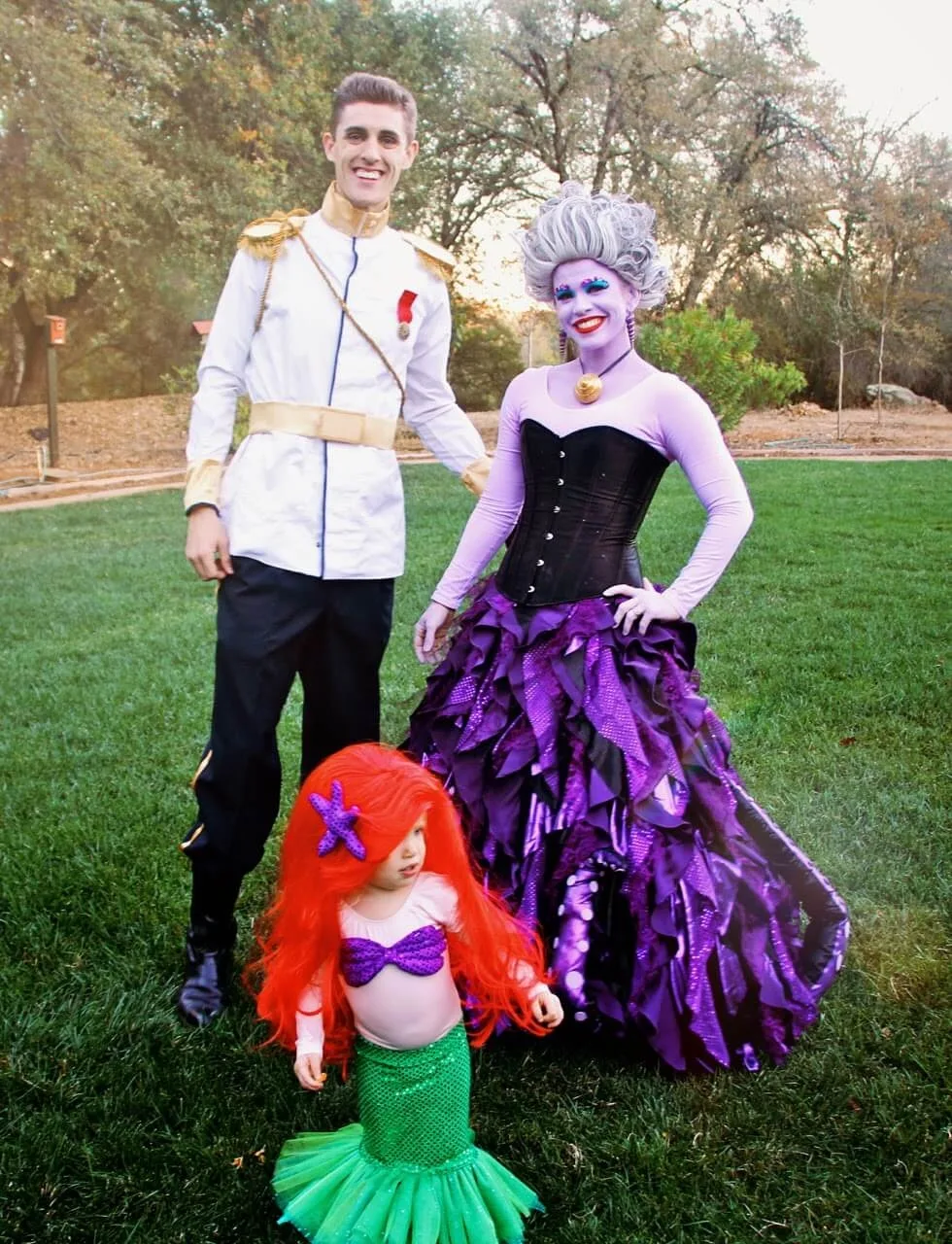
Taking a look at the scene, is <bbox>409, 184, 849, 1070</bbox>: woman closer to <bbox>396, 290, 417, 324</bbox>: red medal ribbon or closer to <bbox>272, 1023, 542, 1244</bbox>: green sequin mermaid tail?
<bbox>396, 290, 417, 324</bbox>: red medal ribbon

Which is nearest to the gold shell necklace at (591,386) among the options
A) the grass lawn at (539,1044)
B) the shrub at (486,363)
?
the grass lawn at (539,1044)

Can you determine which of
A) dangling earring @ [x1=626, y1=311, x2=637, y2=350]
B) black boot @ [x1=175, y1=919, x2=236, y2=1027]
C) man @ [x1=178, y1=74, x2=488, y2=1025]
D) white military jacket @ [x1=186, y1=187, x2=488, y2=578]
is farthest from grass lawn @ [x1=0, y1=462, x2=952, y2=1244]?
dangling earring @ [x1=626, y1=311, x2=637, y2=350]

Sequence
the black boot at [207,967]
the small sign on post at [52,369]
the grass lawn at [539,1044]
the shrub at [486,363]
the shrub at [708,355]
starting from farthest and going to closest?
the shrub at [486,363]
the small sign on post at [52,369]
the shrub at [708,355]
the black boot at [207,967]
the grass lawn at [539,1044]

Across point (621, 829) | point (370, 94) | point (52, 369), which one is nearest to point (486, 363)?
point (52, 369)

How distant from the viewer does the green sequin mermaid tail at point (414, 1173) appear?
201 cm

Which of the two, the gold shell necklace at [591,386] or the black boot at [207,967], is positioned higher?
the gold shell necklace at [591,386]

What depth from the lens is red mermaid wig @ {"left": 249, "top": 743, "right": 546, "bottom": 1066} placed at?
1913 millimetres

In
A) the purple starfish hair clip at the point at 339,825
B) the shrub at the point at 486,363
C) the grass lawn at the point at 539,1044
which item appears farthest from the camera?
the shrub at the point at 486,363

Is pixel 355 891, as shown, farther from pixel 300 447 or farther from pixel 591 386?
pixel 591 386

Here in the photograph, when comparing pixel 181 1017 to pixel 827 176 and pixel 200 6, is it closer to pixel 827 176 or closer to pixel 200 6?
pixel 200 6

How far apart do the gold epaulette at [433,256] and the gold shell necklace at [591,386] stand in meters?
0.52

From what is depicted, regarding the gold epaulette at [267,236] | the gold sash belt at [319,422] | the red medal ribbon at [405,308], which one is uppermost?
the gold epaulette at [267,236]

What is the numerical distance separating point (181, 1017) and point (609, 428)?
1808mm

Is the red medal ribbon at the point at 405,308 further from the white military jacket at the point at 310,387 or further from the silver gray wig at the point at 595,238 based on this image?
the silver gray wig at the point at 595,238
